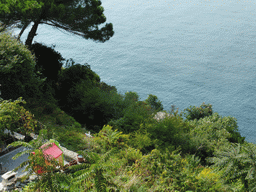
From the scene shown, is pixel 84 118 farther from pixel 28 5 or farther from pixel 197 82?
pixel 197 82

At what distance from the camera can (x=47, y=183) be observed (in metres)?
4.59

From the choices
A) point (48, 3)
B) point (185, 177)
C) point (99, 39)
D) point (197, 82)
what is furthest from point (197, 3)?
point (185, 177)

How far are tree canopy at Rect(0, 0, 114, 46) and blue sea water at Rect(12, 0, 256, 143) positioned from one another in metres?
8.16

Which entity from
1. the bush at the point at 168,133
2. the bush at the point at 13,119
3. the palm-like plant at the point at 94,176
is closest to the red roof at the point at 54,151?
the palm-like plant at the point at 94,176

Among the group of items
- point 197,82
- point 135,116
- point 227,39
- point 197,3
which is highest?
point 197,3

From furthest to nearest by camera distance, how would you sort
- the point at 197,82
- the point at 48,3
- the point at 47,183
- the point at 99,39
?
the point at 197,82, the point at 99,39, the point at 48,3, the point at 47,183

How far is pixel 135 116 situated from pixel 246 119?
11.1 metres

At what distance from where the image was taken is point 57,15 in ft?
35.8

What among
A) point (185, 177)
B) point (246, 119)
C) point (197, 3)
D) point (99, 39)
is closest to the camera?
point (185, 177)

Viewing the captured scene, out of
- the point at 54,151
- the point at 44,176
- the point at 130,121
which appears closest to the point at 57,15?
the point at 130,121

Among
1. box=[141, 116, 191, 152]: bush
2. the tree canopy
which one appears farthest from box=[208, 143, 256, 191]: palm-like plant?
the tree canopy

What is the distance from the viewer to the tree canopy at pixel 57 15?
382 inches

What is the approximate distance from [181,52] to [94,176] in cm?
2214

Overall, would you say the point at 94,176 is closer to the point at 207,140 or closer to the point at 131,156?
the point at 131,156
